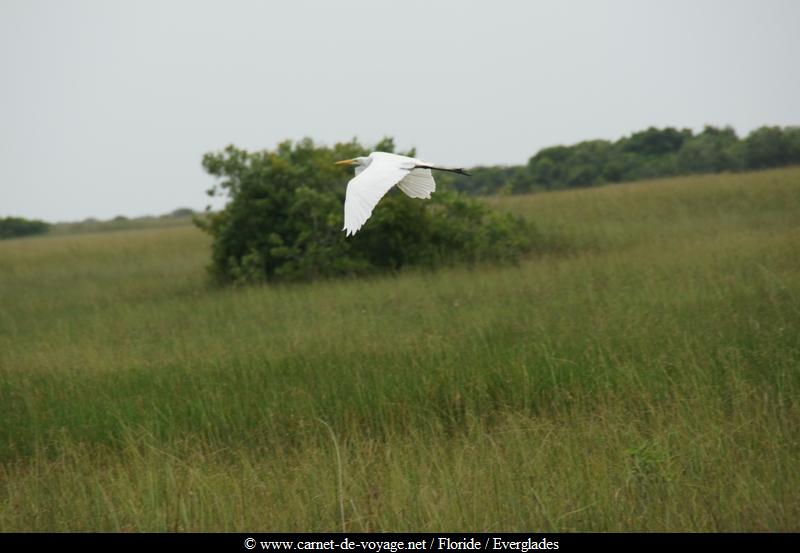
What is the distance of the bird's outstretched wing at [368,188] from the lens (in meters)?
4.58

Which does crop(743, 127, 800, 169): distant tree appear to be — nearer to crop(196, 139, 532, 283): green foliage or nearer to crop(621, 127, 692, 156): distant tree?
crop(621, 127, 692, 156): distant tree

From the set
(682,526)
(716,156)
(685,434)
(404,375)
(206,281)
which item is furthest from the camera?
(716,156)

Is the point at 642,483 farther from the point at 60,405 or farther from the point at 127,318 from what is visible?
the point at 127,318

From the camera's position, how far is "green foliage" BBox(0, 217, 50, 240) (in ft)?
118

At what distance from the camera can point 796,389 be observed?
495 centimetres

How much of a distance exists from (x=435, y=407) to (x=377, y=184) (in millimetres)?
1497

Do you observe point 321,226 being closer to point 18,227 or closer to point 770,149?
point 770,149

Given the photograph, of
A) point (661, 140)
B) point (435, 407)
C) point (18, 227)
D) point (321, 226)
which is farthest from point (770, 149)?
point (18, 227)

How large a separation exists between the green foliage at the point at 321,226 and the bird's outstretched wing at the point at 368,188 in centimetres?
711

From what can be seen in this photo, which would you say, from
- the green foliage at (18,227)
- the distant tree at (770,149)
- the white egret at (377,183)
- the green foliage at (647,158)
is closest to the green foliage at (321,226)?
the white egret at (377,183)

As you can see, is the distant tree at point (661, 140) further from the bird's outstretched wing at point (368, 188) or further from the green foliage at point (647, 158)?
the bird's outstretched wing at point (368, 188)

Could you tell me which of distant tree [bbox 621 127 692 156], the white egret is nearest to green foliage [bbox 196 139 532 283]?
the white egret

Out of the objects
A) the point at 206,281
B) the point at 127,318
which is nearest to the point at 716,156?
the point at 206,281

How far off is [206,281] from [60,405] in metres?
7.81
